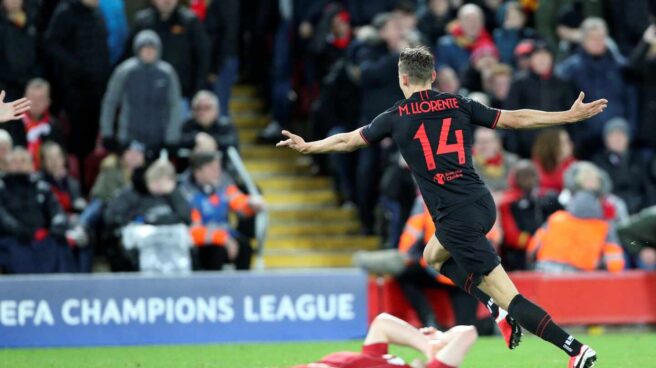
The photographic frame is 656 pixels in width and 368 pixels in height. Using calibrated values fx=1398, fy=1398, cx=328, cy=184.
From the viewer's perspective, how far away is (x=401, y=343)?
8.70 m

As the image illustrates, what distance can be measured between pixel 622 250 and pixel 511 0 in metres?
4.01

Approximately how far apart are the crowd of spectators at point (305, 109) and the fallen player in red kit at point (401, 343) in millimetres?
4695

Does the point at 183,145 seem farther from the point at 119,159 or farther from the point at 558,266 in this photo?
the point at 558,266

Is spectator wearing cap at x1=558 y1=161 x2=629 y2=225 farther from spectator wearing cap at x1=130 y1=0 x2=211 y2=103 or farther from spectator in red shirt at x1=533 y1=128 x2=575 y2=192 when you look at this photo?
spectator wearing cap at x1=130 y1=0 x2=211 y2=103

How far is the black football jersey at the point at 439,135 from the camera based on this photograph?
9.24 metres

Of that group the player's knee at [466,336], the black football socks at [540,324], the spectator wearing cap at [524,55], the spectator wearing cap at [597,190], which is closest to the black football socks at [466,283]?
the black football socks at [540,324]

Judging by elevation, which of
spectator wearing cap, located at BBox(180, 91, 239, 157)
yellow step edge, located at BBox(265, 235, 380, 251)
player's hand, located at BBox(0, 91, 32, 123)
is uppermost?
player's hand, located at BBox(0, 91, 32, 123)

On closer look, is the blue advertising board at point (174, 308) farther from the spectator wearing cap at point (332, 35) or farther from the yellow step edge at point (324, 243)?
the spectator wearing cap at point (332, 35)

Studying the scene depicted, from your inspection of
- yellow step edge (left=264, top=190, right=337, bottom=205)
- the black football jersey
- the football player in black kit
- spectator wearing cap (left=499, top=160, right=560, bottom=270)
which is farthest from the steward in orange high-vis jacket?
the black football jersey

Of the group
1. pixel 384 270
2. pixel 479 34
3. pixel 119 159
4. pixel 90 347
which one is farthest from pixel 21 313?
pixel 479 34

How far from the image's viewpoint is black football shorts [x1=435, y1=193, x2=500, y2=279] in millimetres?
9266

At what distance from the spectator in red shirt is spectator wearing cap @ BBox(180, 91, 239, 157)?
3405 millimetres

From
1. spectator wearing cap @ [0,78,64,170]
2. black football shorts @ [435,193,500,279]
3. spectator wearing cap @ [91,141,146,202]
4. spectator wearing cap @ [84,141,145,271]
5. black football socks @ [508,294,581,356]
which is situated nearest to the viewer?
black football socks @ [508,294,581,356]

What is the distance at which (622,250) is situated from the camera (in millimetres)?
15055
